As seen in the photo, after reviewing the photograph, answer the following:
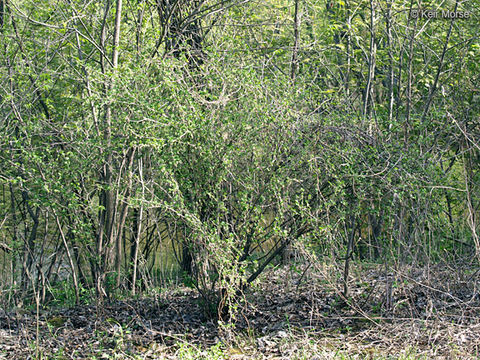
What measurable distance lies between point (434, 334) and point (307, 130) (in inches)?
89.7

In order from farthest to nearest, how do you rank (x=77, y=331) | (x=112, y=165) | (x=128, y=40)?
(x=128, y=40) → (x=112, y=165) → (x=77, y=331)

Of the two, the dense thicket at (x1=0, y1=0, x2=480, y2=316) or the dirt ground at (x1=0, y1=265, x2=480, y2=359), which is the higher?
the dense thicket at (x1=0, y1=0, x2=480, y2=316)

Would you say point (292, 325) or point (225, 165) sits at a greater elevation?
point (225, 165)

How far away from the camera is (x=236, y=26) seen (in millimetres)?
7289

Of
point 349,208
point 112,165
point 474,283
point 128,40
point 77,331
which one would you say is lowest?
point 77,331

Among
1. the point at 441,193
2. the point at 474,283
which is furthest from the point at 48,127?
the point at 474,283

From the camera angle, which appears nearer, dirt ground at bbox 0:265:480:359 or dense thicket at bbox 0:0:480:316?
dirt ground at bbox 0:265:480:359

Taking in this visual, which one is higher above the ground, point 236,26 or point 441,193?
point 236,26

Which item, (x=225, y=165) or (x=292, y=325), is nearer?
(x=225, y=165)

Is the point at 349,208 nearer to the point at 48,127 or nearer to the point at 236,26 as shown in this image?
the point at 236,26

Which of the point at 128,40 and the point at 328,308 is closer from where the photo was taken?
the point at 328,308

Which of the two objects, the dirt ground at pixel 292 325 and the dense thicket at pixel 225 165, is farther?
the dense thicket at pixel 225 165

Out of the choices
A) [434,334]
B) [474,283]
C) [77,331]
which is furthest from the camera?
[77,331]

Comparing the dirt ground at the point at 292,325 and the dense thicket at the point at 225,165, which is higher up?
the dense thicket at the point at 225,165
